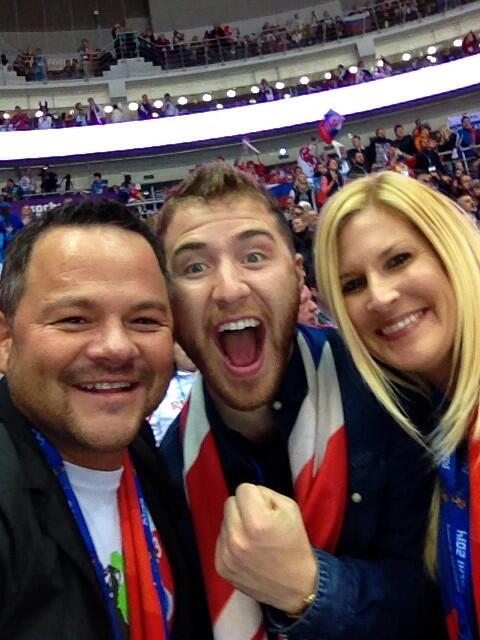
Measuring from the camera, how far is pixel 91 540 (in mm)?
1095

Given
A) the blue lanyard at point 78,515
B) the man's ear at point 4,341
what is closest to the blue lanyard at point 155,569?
the blue lanyard at point 78,515

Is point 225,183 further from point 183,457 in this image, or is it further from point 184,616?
point 184,616

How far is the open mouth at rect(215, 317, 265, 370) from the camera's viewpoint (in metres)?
1.47

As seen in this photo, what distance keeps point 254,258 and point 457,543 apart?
2.43 ft

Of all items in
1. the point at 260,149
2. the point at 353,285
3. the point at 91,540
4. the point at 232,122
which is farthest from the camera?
the point at 260,149

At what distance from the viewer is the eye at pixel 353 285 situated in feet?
4.69

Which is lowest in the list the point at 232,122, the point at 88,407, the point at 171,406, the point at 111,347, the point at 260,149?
the point at 171,406

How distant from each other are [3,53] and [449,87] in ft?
40.4

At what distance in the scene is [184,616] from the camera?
4.14 ft

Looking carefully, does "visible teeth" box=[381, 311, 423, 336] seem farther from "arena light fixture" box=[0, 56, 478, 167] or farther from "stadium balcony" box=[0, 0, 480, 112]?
"stadium balcony" box=[0, 0, 480, 112]

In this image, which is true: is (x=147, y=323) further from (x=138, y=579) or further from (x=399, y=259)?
(x=399, y=259)

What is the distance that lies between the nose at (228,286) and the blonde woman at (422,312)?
0.19 meters

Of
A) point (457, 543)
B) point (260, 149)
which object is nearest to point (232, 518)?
point (457, 543)

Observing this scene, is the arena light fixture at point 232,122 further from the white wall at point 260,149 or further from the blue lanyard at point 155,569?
the blue lanyard at point 155,569
